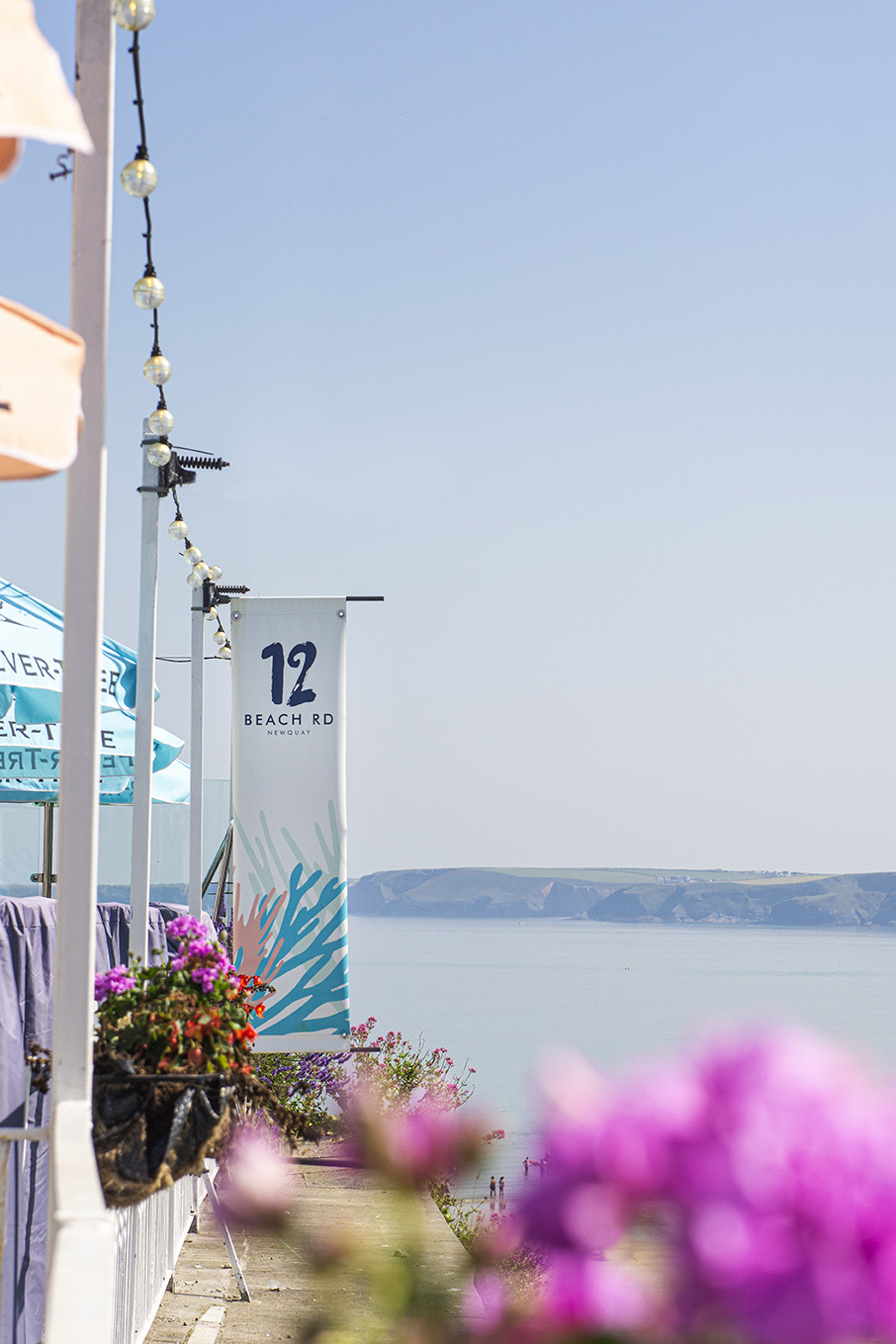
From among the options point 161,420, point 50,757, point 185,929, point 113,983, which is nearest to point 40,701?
point 50,757

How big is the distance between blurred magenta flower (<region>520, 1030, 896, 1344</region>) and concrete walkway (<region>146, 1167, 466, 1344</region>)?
12cm

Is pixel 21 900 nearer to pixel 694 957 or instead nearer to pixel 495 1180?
pixel 495 1180

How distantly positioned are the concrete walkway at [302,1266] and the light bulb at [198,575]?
375cm

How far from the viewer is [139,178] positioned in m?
3.59

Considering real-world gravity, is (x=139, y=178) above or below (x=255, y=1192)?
above

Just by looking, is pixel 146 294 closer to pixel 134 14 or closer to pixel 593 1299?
pixel 134 14

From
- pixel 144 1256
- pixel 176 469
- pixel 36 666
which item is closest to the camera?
pixel 144 1256

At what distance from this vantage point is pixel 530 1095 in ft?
1.65

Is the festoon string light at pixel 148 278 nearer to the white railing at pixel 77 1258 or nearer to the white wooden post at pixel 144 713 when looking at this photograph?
the white wooden post at pixel 144 713

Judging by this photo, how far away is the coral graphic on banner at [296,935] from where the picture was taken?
7.82 meters

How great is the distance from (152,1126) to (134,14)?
2657 mm

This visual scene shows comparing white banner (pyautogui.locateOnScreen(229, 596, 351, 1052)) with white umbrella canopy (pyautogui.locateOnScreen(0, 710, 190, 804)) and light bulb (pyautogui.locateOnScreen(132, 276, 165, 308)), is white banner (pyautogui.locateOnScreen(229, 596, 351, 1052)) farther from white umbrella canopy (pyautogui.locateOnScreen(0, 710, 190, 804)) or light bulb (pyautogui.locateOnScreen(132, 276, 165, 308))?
light bulb (pyautogui.locateOnScreen(132, 276, 165, 308))

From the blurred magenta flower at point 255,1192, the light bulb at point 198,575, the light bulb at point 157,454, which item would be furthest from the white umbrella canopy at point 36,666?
the blurred magenta flower at point 255,1192

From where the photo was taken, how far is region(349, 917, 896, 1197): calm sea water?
0.56 meters
